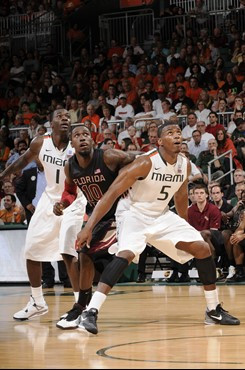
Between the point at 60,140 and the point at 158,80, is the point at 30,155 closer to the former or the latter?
the point at 60,140

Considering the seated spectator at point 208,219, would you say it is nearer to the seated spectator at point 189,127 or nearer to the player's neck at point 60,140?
the seated spectator at point 189,127

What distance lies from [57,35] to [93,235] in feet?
59.7

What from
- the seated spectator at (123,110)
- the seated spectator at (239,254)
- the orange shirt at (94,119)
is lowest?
the seated spectator at (239,254)

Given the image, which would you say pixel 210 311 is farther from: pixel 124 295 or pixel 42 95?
pixel 42 95

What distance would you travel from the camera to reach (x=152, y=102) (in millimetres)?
19188

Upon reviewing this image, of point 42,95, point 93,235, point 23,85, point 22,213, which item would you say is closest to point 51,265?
point 22,213

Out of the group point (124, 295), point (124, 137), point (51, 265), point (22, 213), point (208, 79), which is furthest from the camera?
point (208, 79)

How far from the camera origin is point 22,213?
53.2 feet

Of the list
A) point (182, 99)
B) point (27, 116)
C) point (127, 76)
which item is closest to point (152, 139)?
point (182, 99)

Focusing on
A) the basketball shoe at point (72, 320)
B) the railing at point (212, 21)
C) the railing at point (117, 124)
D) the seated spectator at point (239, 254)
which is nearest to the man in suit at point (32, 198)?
the seated spectator at point (239, 254)

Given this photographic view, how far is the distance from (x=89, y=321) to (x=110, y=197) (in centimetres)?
112

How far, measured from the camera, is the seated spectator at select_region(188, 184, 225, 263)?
552 inches

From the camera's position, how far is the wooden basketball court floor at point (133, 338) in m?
6.05

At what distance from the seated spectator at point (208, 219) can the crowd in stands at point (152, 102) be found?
0.02 meters
